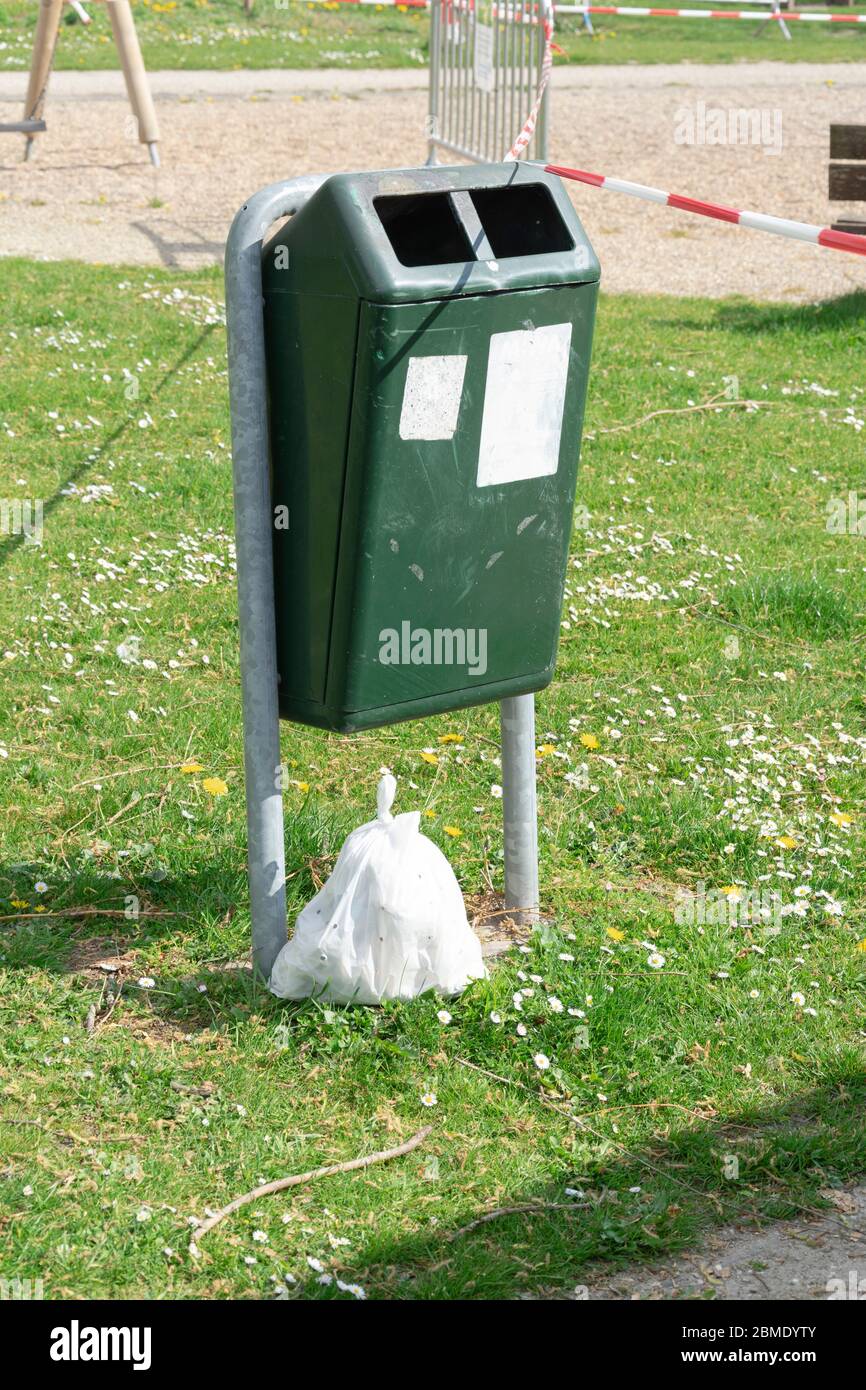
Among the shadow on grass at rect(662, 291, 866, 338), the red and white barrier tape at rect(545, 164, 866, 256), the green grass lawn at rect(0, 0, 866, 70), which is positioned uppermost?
the green grass lawn at rect(0, 0, 866, 70)

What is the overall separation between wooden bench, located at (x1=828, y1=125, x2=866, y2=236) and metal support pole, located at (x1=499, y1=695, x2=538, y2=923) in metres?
6.46

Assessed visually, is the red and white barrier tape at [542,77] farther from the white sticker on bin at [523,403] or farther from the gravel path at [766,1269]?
the gravel path at [766,1269]

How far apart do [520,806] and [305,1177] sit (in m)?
1.03

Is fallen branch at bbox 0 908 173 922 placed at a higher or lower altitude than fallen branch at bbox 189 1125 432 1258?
higher

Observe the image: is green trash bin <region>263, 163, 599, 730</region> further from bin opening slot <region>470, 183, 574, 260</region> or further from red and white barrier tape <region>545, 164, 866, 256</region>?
red and white barrier tape <region>545, 164, 866, 256</region>

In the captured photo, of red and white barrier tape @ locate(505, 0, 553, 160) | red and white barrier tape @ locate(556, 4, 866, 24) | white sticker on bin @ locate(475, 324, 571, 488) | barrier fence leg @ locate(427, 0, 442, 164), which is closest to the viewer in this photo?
white sticker on bin @ locate(475, 324, 571, 488)

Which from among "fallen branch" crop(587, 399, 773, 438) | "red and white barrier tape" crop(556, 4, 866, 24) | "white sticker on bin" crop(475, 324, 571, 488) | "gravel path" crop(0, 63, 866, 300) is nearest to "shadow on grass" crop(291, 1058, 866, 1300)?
"white sticker on bin" crop(475, 324, 571, 488)

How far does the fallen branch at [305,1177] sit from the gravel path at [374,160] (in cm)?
742

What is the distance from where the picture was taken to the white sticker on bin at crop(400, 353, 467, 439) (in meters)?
2.83

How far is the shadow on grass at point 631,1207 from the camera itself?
259 cm

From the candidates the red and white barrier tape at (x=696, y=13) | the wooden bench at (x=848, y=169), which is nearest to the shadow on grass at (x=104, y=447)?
the wooden bench at (x=848, y=169)

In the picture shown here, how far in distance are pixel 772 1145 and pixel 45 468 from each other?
4199 mm

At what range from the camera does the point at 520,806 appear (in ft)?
11.4

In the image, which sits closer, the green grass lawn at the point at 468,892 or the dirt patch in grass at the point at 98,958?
the green grass lawn at the point at 468,892
